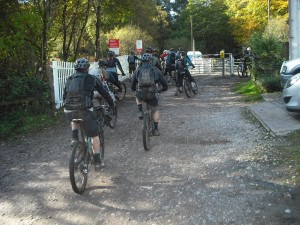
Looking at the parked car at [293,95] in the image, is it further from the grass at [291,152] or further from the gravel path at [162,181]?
the grass at [291,152]

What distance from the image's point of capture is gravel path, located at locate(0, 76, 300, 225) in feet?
15.5

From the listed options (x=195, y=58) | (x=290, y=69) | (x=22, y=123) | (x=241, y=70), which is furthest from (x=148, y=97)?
(x=195, y=58)

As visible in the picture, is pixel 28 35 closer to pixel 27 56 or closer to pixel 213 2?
pixel 27 56

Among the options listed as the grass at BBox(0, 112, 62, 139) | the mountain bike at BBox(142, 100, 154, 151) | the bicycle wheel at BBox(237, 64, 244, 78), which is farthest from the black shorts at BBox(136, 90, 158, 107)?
the bicycle wheel at BBox(237, 64, 244, 78)

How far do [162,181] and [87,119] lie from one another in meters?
1.41

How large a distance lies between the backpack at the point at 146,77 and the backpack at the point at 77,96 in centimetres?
217

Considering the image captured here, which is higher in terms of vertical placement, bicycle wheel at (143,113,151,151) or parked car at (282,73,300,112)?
parked car at (282,73,300,112)

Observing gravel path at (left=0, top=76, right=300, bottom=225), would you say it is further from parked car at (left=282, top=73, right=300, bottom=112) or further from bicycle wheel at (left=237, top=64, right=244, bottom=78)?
bicycle wheel at (left=237, top=64, right=244, bottom=78)

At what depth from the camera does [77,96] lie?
18.1 feet

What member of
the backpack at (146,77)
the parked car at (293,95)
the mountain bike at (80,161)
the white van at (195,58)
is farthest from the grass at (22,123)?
the white van at (195,58)

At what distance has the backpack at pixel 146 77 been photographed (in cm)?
762

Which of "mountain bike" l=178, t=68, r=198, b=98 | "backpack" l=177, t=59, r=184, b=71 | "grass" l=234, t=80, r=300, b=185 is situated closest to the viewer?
"grass" l=234, t=80, r=300, b=185

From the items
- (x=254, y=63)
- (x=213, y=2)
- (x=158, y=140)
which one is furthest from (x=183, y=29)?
(x=158, y=140)

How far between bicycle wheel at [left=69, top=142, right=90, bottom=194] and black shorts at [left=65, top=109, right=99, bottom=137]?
0.85 feet
